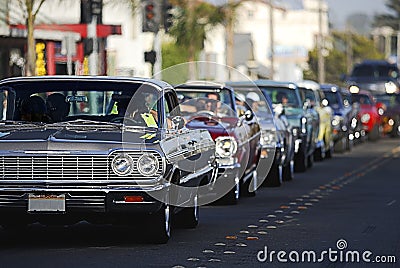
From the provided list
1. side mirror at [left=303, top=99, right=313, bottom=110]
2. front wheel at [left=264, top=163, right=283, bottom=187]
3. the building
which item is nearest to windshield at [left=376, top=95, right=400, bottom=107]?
side mirror at [left=303, top=99, right=313, bottom=110]

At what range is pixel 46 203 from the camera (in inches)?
462

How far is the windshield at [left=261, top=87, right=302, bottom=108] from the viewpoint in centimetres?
2519

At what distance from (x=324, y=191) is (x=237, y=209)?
3.79m

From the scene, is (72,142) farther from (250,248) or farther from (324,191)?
(324,191)

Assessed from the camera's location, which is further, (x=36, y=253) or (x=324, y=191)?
(x=324, y=191)

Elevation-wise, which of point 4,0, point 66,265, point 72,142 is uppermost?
point 4,0

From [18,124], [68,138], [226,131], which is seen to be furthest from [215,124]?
[68,138]

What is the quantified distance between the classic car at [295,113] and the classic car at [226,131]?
15.9ft

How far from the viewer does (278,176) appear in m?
21.6

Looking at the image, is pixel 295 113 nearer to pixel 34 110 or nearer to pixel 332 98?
pixel 332 98

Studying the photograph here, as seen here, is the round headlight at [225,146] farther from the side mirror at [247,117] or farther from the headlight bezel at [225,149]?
the side mirror at [247,117]

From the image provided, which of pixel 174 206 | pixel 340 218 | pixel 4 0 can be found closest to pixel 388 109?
pixel 4 0

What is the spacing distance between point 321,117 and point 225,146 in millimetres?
11959

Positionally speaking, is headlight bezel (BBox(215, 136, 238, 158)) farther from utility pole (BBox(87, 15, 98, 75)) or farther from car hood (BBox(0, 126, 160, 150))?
utility pole (BBox(87, 15, 98, 75))
